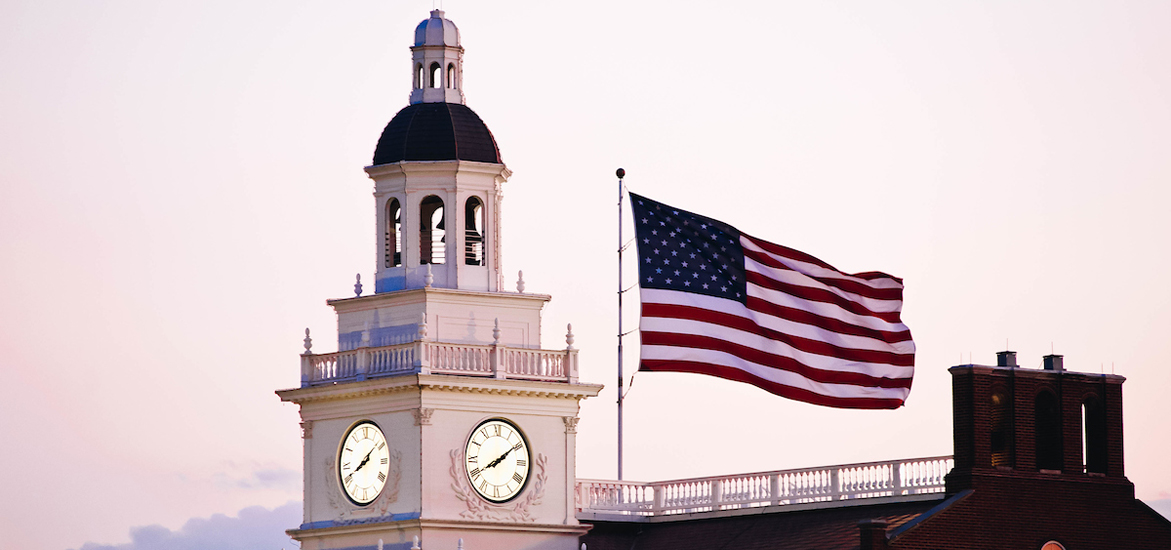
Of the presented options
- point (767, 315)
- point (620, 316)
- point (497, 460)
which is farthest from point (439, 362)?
point (767, 315)

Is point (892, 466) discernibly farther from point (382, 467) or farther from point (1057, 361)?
point (382, 467)

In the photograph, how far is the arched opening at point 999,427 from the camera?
81.1 metres

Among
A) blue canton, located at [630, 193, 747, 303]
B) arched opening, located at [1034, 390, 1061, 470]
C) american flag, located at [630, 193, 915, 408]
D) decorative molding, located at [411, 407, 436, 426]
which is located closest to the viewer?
arched opening, located at [1034, 390, 1061, 470]

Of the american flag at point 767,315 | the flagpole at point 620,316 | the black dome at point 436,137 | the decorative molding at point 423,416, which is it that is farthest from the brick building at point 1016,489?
the black dome at point 436,137

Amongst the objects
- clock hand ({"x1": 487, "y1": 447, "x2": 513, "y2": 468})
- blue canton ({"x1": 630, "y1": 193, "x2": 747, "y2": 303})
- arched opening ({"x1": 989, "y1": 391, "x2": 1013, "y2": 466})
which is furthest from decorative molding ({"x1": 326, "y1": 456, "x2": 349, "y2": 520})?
arched opening ({"x1": 989, "y1": 391, "x2": 1013, "y2": 466})

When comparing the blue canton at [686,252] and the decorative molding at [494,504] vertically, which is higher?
the blue canton at [686,252]

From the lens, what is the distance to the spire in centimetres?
8894

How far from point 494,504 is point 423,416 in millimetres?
3198

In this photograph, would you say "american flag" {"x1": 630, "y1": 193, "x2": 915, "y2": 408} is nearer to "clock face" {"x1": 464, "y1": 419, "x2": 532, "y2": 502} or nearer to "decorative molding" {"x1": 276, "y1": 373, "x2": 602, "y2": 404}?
"decorative molding" {"x1": 276, "y1": 373, "x2": 602, "y2": 404}

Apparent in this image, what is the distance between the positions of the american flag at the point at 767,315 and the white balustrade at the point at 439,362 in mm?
5494

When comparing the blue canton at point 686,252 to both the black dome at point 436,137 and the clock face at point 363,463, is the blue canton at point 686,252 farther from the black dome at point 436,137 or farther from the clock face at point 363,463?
the clock face at point 363,463

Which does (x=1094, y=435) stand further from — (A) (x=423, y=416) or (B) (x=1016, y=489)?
(A) (x=423, y=416)

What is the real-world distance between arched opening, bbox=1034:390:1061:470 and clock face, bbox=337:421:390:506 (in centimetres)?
1730

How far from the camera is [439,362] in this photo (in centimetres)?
8494
